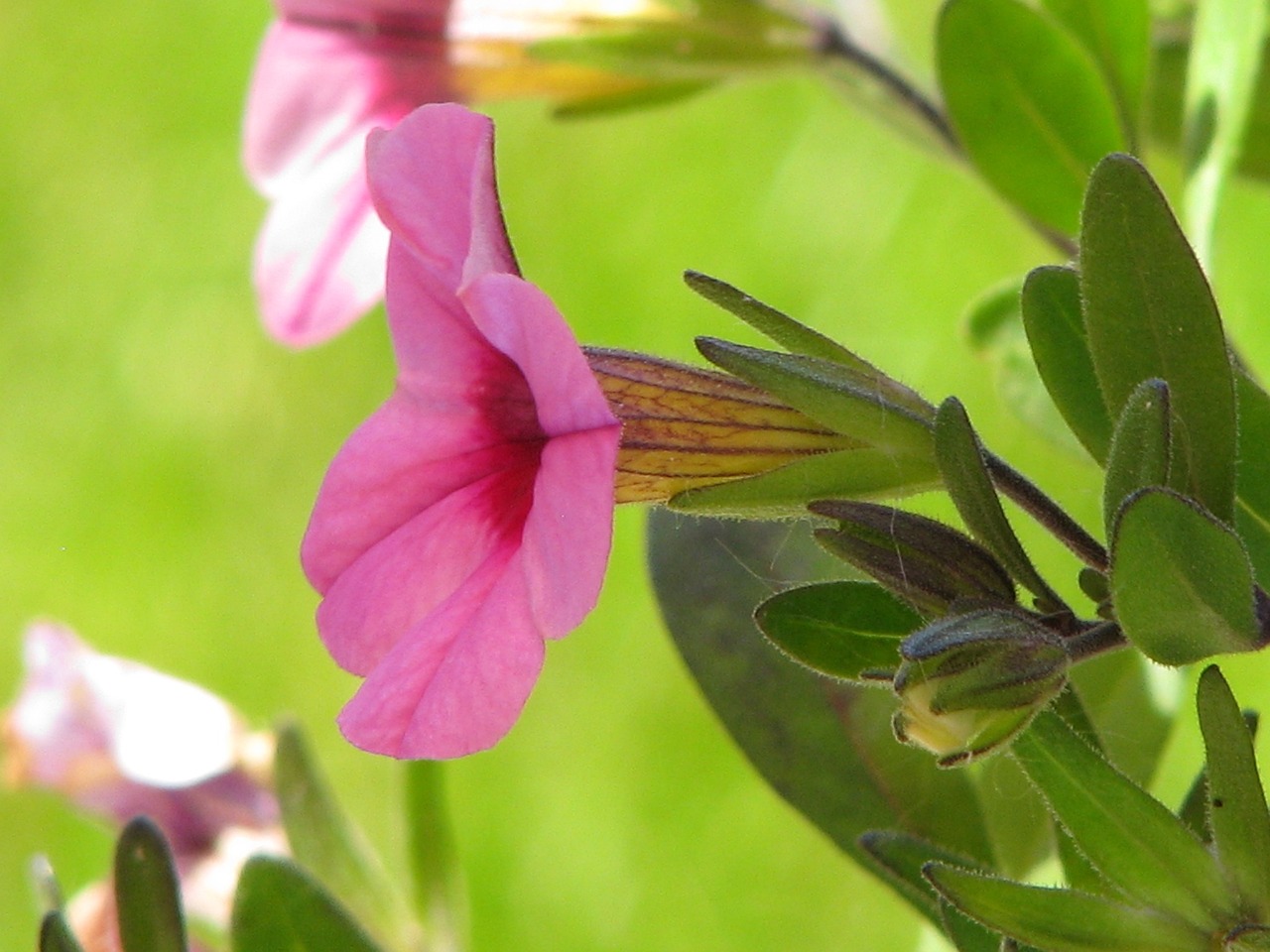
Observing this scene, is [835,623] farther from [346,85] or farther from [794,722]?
[346,85]

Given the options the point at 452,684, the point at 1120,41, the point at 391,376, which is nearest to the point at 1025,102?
the point at 1120,41

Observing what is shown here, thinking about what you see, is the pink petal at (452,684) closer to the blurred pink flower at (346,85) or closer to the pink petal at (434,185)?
the pink petal at (434,185)

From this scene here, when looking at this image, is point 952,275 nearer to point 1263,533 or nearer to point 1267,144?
point 1267,144

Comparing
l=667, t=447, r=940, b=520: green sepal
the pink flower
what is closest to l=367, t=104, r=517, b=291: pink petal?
the pink flower

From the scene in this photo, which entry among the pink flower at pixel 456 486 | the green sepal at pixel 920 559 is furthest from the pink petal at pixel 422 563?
the green sepal at pixel 920 559

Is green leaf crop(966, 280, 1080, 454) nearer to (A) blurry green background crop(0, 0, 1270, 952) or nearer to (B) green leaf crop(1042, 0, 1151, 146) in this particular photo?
(B) green leaf crop(1042, 0, 1151, 146)

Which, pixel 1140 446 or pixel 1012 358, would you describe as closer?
pixel 1140 446
